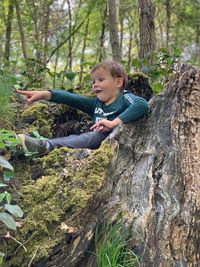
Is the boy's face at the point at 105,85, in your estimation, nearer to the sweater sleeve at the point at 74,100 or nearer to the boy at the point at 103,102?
the boy at the point at 103,102

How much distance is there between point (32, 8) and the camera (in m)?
8.45

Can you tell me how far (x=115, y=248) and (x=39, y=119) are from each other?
2.09 m

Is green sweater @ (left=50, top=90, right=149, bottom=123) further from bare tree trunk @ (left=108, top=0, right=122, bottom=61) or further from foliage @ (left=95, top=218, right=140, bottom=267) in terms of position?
bare tree trunk @ (left=108, top=0, right=122, bottom=61)

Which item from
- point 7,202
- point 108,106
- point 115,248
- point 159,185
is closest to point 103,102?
point 108,106

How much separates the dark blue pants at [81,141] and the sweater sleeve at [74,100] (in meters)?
0.72

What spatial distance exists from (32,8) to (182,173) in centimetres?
827

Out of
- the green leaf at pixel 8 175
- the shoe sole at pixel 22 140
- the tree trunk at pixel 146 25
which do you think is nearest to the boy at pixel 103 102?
the shoe sole at pixel 22 140

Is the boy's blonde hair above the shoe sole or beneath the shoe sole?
above

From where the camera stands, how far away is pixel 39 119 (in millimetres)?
3342

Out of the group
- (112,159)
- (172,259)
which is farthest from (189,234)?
(112,159)

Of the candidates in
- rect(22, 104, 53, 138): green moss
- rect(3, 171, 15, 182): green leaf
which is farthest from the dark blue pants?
rect(3, 171, 15, 182): green leaf

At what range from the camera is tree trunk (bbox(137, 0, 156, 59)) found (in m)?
5.58

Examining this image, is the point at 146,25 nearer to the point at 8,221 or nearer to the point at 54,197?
the point at 54,197

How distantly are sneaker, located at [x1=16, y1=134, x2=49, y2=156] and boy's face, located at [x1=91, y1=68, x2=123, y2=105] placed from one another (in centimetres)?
131
